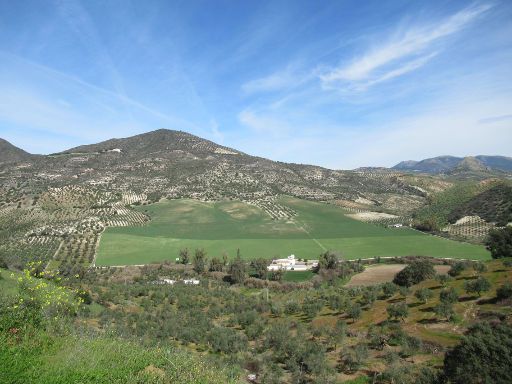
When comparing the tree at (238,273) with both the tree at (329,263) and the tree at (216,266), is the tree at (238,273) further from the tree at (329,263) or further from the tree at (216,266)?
the tree at (329,263)

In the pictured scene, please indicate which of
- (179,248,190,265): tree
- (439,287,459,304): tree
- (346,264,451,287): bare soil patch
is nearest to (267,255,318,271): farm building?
(346,264,451,287): bare soil patch

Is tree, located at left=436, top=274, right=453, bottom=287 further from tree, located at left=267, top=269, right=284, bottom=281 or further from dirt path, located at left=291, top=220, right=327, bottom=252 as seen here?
dirt path, located at left=291, top=220, right=327, bottom=252

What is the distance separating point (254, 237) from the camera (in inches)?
4331

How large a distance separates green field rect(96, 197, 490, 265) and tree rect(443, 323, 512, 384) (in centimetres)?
6948

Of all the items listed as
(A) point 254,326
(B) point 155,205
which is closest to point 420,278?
(A) point 254,326

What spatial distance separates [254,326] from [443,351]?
17.3 m

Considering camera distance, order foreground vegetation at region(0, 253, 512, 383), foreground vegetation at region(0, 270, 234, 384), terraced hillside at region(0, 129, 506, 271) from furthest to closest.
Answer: terraced hillside at region(0, 129, 506, 271) < foreground vegetation at region(0, 253, 512, 383) < foreground vegetation at region(0, 270, 234, 384)

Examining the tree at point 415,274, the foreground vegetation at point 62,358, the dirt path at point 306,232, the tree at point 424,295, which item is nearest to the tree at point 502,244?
the tree at point 415,274

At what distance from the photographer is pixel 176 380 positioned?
1059 centimetres

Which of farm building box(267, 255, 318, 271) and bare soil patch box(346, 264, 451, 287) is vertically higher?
bare soil patch box(346, 264, 451, 287)

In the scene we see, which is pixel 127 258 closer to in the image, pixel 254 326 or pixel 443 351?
pixel 254 326

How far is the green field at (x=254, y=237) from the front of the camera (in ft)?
293

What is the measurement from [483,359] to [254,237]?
308 ft

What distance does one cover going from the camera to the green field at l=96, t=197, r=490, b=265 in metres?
89.4
